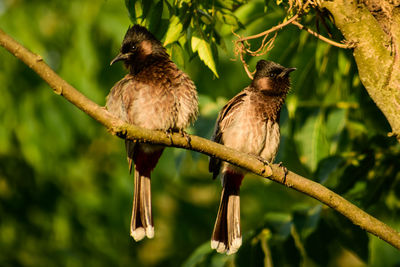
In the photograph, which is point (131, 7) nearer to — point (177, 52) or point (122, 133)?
point (177, 52)

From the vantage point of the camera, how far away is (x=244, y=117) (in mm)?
4102

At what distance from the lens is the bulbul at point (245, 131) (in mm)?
4031

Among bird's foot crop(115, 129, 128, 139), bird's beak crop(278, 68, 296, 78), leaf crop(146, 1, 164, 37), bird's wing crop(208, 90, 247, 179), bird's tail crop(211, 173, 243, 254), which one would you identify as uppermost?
leaf crop(146, 1, 164, 37)

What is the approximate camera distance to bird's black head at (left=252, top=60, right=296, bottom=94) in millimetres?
4113

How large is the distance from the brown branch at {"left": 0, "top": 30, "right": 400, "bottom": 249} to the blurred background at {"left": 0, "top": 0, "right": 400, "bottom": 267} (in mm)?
431

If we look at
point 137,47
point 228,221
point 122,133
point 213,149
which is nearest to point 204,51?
point 213,149

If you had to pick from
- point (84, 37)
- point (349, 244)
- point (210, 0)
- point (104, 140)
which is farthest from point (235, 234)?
point (104, 140)

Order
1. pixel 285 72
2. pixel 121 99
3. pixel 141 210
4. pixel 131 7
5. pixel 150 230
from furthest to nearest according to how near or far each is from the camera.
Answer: pixel 285 72 < pixel 141 210 < pixel 150 230 < pixel 121 99 < pixel 131 7

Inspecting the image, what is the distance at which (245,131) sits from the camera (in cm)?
405

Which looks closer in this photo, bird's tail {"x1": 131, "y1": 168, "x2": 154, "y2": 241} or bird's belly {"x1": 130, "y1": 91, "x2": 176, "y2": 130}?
bird's belly {"x1": 130, "y1": 91, "x2": 176, "y2": 130}

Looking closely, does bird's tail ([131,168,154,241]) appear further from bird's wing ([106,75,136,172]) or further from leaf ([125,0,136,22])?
leaf ([125,0,136,22])

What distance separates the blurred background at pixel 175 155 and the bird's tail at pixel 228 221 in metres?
0.12

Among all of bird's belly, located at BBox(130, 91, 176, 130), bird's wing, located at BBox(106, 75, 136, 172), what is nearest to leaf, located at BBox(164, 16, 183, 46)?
bird's belly, located at BBox(130, 91, 176, 130)

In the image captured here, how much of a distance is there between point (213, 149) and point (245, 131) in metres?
1.30
